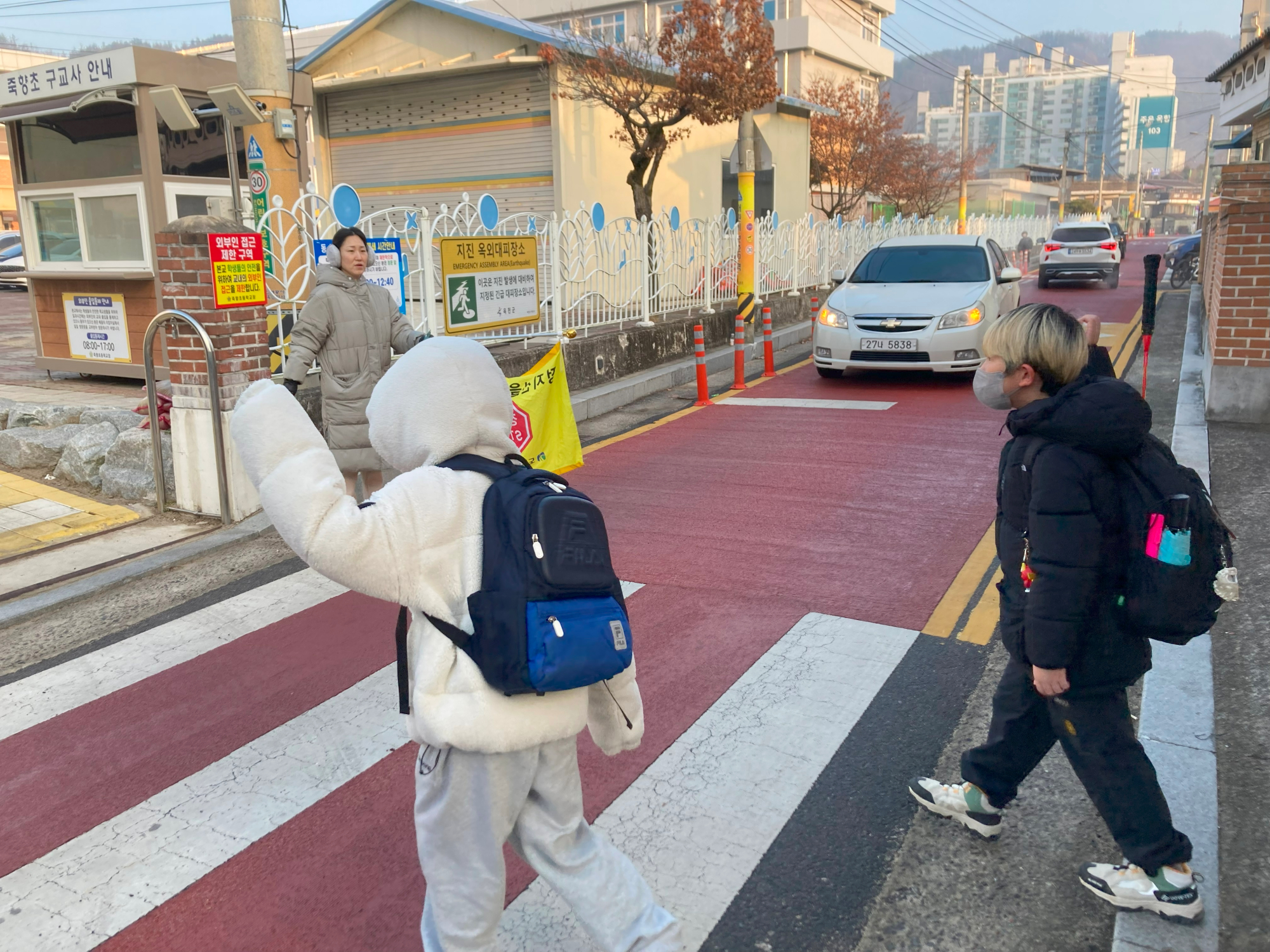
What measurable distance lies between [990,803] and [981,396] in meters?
1.27

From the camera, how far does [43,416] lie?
8977 mm

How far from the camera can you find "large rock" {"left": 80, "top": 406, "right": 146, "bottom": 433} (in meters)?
8.62

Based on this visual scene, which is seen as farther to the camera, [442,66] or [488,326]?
[442,66]

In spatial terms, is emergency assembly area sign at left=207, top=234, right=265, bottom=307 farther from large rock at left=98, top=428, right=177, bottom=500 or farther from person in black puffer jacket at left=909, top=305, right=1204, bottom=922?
person in black puffer jacket at left=909, top=305, right=1204, bottom=922

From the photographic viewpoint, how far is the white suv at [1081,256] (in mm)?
25891

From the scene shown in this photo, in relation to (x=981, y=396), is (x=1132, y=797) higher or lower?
lower

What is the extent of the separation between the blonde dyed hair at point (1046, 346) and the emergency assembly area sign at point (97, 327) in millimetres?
10675

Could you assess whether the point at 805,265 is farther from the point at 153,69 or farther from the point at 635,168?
the point at 153,69

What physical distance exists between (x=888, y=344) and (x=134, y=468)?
26.0 feet

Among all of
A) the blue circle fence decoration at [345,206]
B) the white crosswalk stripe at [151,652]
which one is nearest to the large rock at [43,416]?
the blue circle fence decoration at [345,206]

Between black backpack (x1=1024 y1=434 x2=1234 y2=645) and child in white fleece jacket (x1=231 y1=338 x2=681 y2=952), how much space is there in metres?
1.40

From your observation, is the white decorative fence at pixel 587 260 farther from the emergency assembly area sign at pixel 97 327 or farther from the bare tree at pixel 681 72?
the emergency assembly area sign at pixel 97 327

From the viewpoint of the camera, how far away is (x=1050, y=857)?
10.1ft

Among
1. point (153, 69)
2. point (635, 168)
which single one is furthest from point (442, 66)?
point (153, 69)
